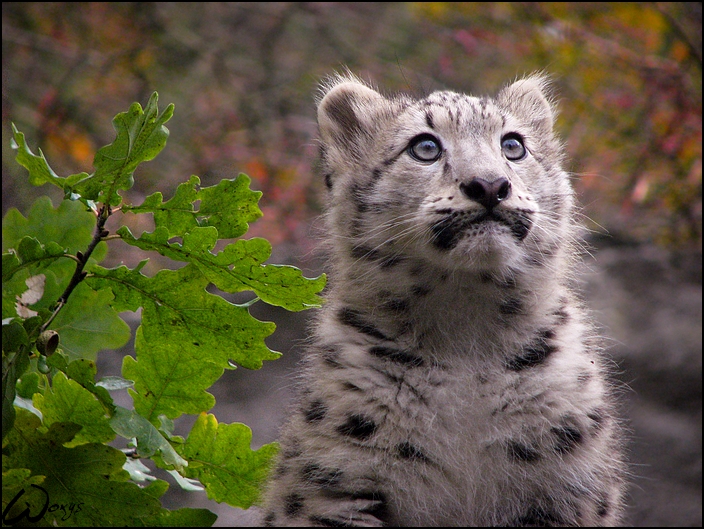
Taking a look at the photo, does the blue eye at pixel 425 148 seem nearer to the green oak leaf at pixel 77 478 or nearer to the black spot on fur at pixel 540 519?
the black spot on fur at pixel 540 519

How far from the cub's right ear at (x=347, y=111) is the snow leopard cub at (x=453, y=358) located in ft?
1.24

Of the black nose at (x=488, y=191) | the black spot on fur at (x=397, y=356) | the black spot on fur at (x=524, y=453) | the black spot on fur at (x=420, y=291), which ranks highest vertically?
the black nose at (x=488, y=191)

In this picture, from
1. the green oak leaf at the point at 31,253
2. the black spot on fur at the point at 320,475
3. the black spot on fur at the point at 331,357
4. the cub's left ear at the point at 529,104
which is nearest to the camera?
the green oak leaf at the point at 31,253

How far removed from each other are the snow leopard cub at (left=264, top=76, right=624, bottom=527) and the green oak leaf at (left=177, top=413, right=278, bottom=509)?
0.52 m

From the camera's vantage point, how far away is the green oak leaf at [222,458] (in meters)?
2.62

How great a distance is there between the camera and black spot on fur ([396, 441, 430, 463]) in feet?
10.5

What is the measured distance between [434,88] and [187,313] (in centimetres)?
609

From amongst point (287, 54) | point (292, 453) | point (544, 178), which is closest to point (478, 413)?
point (292, 453)

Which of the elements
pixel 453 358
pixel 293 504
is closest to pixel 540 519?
pixel 453 358

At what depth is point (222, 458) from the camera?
2.64 metres

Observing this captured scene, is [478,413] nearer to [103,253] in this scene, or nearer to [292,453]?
[292,453]

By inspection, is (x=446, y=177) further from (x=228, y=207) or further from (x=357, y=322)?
(x=228, y=207)

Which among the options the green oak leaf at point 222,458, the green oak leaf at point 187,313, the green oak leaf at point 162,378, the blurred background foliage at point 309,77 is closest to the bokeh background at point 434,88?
the blurred background foliage at point 309,77

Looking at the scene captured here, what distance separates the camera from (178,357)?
8.35ft
